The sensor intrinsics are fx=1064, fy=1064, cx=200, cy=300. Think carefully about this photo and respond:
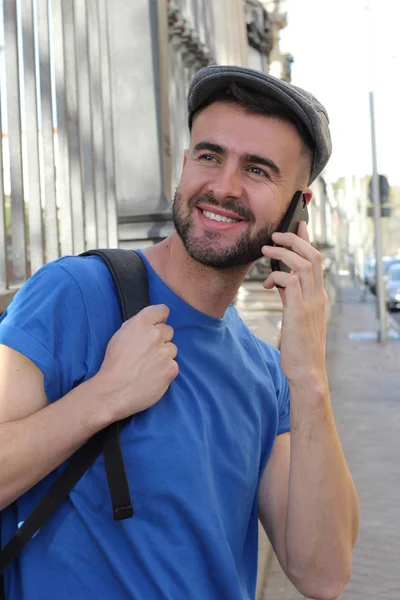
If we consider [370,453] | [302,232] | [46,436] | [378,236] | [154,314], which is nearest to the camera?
[46,436]

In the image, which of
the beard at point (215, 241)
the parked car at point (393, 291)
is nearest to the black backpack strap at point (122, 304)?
the beard at point (215, 241)

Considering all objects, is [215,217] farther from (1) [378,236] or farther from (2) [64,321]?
(1) [378,236]

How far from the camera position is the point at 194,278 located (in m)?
2.38

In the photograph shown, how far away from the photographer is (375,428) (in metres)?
10.9

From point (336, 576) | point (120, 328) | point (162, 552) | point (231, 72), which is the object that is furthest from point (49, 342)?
point (336, 576)

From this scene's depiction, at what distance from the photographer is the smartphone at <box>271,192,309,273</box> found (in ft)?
8.38

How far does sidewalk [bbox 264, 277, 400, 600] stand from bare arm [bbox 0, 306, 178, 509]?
372 cm

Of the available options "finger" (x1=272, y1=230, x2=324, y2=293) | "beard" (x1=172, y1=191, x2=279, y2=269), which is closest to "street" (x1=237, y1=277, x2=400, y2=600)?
"finger" (x1=272, y1=230, x2=324, y2=293)

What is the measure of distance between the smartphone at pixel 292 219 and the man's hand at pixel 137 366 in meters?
0.46

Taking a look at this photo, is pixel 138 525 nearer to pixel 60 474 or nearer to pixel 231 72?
pixel 60 474

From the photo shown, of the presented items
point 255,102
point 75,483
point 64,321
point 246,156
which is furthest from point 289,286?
point 75,483

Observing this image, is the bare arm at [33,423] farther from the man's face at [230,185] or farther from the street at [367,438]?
the street at [367,438]

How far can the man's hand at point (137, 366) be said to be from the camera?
6.76ft

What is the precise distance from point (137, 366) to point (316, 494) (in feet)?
1.85
